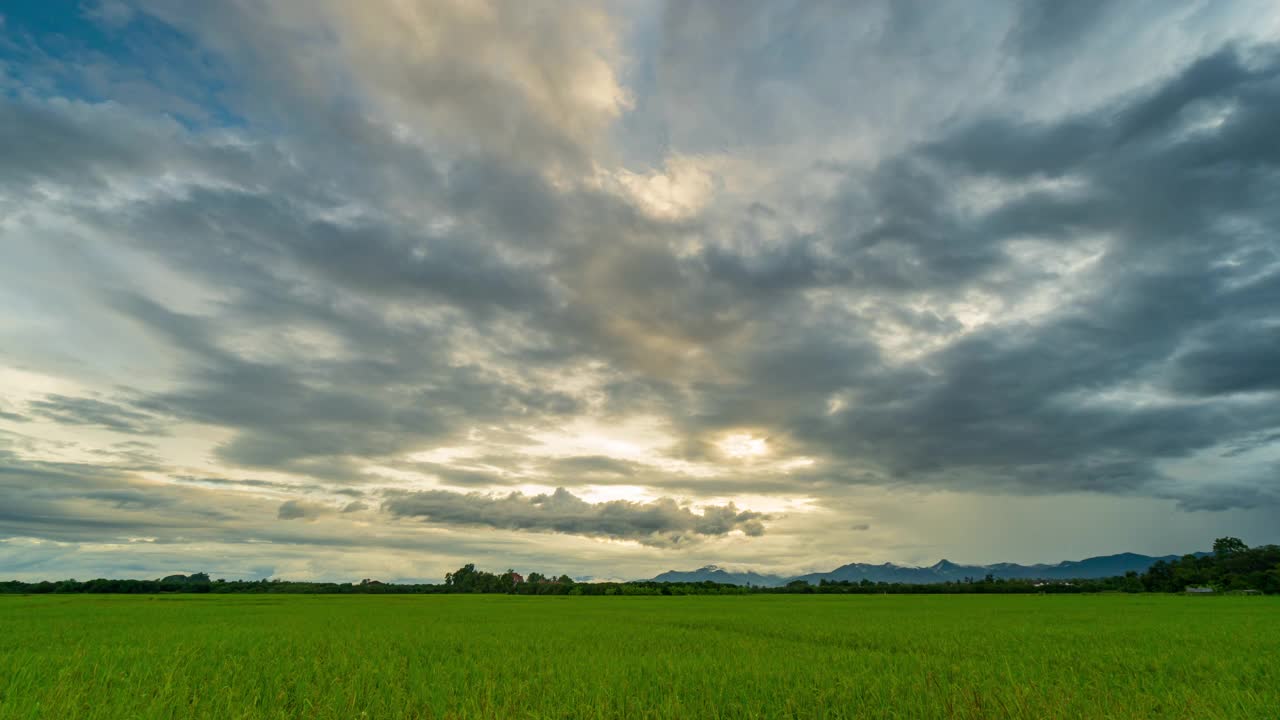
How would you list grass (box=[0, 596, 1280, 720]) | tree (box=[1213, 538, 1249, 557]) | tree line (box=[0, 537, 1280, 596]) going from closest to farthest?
grass (box=[0, 596, 1280, 720])
tree line (box=[0, 537, 1280, 596])
tree (box=[1213, 538, 1249, 557])

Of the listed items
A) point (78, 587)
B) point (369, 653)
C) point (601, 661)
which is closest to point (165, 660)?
point (369, 653)

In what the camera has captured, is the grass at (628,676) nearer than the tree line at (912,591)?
Yes

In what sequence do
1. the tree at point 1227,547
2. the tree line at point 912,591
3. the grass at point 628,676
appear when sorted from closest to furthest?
the grass at point 628,676, the tree line at point 912,591, the tree at point 1227,547

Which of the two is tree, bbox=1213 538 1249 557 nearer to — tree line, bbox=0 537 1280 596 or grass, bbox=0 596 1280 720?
tree line, bbox=0 537 1280 596

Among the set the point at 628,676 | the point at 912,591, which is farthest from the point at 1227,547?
the point at 628,676

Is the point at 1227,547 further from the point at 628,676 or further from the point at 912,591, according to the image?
the point at 628,676

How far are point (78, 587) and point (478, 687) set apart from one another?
135m

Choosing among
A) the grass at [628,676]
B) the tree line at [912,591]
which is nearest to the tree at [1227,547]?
the tree line at [912,591]

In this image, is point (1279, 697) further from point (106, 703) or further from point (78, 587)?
point (78, 587)

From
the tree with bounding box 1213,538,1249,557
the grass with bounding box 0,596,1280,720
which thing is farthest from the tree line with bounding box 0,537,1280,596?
the grass with bounding box 0,596,1280,720

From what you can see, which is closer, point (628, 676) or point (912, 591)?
point (628, 676)

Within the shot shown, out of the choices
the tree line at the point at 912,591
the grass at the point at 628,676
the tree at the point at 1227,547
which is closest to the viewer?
the grass at the point at 628,676

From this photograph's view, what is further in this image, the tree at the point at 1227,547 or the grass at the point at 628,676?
the tree at the point at 1227,547

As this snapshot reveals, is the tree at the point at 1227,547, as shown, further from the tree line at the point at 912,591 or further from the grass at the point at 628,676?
the grass at the point at 628,676
